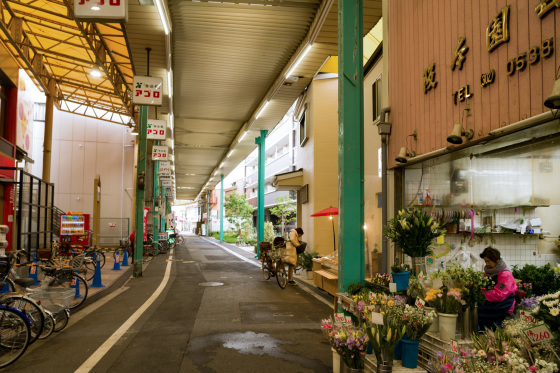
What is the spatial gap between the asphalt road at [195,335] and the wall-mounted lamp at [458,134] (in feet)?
11.5

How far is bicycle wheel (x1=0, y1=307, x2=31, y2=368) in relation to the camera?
5590mm

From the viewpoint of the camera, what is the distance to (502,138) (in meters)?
5.62

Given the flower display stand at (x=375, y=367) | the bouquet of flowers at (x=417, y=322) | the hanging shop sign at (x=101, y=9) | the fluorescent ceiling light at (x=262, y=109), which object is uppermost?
the fluorescent ceiling light at (x=262, y=109)

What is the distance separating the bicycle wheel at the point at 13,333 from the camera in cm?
559

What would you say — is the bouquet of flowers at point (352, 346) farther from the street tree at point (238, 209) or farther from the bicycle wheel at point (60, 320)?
the street tree at point (238, 209)

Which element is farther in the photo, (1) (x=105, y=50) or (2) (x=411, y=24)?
(1) (x=105, y=50)

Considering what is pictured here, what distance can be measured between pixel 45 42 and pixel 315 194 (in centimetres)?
1422

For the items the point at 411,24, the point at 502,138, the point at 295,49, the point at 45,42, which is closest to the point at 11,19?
the point at 45,42

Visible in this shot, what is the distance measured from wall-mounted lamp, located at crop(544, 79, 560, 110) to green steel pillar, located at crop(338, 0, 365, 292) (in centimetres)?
331

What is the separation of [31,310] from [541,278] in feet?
26.5

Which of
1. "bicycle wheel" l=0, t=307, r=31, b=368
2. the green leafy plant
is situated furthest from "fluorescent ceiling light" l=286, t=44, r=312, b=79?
"bicycle wheel" l=0, t=307, r=31, b=368

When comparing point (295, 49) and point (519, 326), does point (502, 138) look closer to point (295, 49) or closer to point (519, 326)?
point (519, 326)

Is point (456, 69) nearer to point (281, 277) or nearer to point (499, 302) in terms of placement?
point (499, 302)

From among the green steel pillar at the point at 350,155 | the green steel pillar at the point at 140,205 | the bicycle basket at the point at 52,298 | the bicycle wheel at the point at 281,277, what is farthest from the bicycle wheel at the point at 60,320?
the green steel pillar at the point at 140,205
